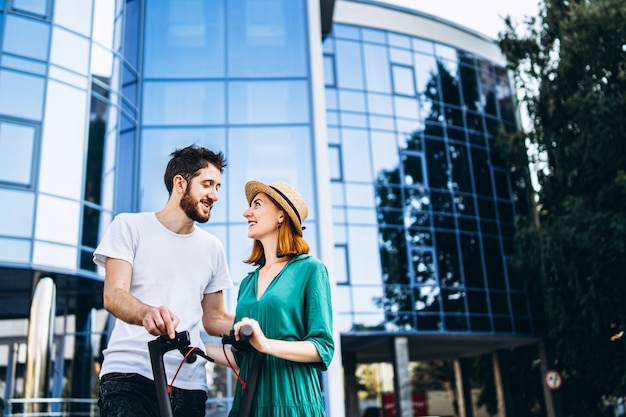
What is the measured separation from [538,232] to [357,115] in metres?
7.15

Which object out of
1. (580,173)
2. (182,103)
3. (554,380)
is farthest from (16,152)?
(554,380)

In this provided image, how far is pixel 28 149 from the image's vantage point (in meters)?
12.8

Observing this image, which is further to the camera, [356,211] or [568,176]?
[356,211]

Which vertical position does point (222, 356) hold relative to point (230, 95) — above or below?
below

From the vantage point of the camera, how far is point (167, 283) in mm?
2742

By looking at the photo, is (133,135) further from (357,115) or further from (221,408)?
(357,115)

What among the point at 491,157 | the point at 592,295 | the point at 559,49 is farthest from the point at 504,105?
the point at 592,295

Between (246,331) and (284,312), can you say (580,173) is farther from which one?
(246,331)

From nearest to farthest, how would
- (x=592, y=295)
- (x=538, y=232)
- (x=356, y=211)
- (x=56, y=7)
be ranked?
(x=56, y=7), (x=592, y=295), (x=538, y=232), (x=356, y=211)

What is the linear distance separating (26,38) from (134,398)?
12478 millimetres

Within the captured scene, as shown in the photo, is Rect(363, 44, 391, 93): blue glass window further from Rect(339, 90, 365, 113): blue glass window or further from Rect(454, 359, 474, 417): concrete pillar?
Rect(454, 359, 474, 417): concrete pillar

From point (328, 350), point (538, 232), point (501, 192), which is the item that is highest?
point (501, 192)

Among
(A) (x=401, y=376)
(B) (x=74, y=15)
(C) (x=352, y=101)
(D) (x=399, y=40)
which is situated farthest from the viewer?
(D) (x=399, y=40)

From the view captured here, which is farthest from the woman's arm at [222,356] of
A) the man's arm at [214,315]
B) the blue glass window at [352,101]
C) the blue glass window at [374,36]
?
the blue glass window at [374,36]
